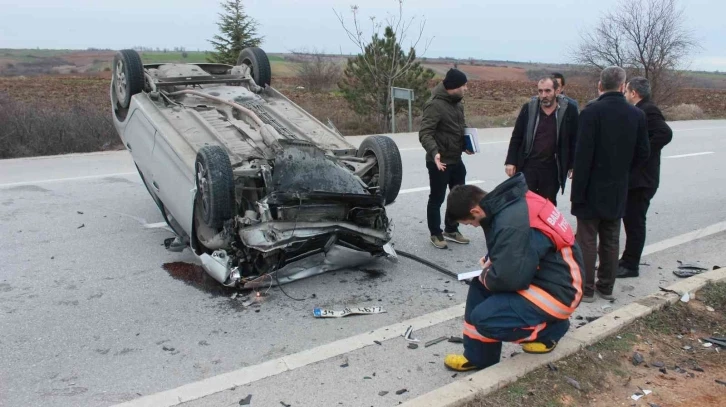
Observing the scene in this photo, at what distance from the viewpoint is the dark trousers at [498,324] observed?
3170 mm

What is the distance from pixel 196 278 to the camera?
5074 mm

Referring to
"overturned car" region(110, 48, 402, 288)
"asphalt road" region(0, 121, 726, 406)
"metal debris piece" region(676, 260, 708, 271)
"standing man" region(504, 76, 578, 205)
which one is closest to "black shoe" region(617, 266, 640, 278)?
"asphalt road" region(0, 121, 726, 406)

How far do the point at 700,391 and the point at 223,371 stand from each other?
2.75 meters

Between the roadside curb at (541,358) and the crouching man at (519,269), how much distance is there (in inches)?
4.8

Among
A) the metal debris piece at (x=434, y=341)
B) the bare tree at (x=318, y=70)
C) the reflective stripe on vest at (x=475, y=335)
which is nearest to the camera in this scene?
the reflective stripe on vest at (x=475, y=335)

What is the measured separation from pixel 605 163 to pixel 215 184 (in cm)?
293

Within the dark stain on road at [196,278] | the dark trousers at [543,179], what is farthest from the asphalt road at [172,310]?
the dark trousers at [543,179]

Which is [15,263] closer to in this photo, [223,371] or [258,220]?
[258,220]

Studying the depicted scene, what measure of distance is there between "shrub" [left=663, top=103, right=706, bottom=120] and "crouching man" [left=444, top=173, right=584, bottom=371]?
2344cm

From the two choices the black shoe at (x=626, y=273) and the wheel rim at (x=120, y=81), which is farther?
the wheel rim at (x=120, y=81)

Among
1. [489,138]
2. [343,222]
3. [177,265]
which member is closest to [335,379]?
[343,222]

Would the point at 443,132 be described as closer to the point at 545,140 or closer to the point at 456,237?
the point at 545,140

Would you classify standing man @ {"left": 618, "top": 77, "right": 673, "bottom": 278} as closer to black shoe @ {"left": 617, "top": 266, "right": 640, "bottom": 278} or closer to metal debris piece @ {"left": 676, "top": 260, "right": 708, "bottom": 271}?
black shoe @ {"left": 617, "top": 266, "right": 640, "bottom": 278}

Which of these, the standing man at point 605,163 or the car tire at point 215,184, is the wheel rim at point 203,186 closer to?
the car tire at point 215,184
